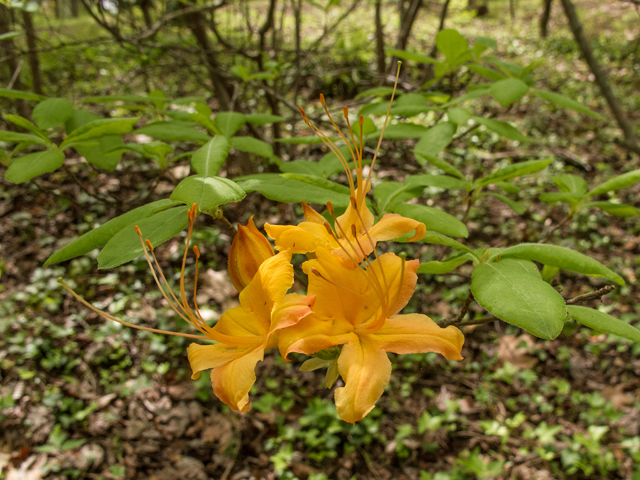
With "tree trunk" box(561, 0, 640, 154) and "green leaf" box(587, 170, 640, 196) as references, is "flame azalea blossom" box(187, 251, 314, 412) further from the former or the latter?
"tree trunk" box(561, 0, 640, 154)

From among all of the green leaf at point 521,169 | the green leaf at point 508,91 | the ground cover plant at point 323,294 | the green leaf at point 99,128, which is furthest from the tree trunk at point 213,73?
the green leaf at point 521,169

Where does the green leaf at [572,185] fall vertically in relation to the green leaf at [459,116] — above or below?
below

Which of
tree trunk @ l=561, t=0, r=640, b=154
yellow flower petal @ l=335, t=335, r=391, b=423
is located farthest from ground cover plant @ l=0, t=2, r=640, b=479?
tree trunk @ l=561, t=0, r=640, b=154

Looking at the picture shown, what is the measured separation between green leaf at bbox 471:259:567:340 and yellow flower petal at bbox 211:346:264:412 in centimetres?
40

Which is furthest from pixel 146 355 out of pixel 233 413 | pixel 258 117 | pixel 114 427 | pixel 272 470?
pixel 258 117

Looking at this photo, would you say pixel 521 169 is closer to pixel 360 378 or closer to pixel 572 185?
pixel 572 185

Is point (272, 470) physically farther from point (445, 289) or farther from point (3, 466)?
point (445, 289)

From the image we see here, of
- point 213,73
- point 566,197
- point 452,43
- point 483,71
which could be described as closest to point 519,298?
point 566,197

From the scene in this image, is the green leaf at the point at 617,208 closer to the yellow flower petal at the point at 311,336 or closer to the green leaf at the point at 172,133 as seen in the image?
the yellow flower petal at the point at 311,336

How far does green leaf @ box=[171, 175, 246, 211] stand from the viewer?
2.27ft

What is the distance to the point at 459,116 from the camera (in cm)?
126

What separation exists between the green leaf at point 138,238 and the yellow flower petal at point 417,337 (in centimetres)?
42

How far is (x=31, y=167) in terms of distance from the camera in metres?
1.00

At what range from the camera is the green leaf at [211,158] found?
86 centimetres
